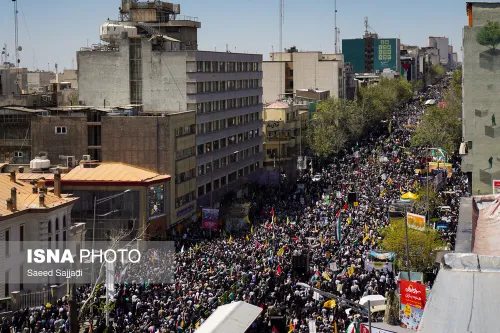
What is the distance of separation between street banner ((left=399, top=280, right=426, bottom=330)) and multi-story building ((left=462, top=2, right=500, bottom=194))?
29.0 metres

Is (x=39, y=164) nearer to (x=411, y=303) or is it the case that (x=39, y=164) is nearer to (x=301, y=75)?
(x=411, y=303)

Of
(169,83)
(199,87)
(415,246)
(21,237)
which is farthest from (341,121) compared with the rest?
(21,237)

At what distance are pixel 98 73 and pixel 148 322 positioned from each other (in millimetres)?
44666

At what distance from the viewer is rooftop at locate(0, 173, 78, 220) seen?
52031mm

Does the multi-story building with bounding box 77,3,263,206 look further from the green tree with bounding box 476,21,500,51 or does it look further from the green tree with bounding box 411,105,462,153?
the green tree with bounding box 411,105,462,153

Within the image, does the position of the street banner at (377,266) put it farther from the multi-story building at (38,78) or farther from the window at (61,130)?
the multi-story building at (38,78)

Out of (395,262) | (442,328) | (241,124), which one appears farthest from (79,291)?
(241,124)

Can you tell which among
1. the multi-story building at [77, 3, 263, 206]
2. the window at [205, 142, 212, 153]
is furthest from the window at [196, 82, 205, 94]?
the window at [205, 142, 212, 153]

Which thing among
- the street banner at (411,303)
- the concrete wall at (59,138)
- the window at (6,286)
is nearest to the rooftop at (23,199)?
the window at (6,286)

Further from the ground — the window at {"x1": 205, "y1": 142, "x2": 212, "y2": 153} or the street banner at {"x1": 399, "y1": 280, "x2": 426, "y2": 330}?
the window at {"x1": 205, "y1": 142, "x2": 212, "y2": 153}

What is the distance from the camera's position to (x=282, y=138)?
10950cm

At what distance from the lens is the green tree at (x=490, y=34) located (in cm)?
6388

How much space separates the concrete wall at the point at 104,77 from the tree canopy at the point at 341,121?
38.7 meters

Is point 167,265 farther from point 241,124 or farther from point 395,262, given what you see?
point 241,124
